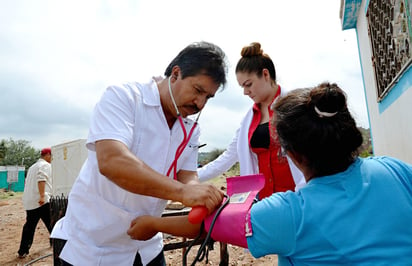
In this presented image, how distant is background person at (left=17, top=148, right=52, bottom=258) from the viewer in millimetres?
5824

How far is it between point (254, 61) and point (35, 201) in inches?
214

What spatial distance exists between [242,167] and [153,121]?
1.38m

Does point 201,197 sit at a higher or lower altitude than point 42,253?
higher

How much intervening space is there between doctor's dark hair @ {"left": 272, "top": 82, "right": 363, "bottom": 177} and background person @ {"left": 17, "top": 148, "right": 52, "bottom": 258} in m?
6.06

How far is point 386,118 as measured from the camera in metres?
3.54

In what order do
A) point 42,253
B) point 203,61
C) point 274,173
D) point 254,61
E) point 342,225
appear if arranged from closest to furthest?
point 342,225
point 203,61
point 274,173
point 254,61
point 42,253

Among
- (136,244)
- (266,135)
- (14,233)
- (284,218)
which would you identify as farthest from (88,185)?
(14,233)

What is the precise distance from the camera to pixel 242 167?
266 centimetres

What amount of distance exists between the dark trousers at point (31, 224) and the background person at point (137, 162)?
5.24 meters

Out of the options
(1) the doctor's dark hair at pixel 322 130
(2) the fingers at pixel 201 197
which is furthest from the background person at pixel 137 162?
(1) the doctor's dark hair at pixel 322 130

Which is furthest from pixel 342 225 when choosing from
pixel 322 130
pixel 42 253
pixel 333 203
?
pixel 42 253

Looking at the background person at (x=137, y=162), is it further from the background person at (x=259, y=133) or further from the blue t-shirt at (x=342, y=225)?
the background person at (x=259, y=133)

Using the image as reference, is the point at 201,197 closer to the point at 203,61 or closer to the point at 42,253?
the point at 203,61

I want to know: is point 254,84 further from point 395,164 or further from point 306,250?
point 306,250
